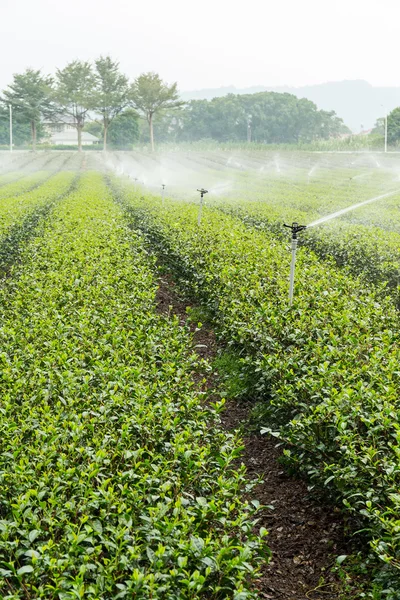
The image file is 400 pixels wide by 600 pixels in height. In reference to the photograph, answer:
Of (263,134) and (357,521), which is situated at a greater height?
(263,134)

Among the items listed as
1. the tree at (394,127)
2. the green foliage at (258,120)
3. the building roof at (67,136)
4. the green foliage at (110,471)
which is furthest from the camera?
the building roof at (67,136)

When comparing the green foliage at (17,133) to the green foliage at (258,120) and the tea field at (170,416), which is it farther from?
the tea field at (170,416)

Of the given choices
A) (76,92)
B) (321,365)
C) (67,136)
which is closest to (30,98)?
(76,92)

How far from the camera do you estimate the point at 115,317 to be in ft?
21.2

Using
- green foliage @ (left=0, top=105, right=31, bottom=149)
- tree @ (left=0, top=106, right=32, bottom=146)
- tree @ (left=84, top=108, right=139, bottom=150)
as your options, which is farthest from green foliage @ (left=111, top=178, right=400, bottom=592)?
tree @ (left=0, top=106, right=32, bottom=146)

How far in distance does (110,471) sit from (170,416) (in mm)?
788

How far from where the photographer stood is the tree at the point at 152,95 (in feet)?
267

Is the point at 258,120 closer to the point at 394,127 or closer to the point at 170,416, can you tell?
the point at 394,127

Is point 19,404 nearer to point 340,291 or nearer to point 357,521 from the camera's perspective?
point 357,521

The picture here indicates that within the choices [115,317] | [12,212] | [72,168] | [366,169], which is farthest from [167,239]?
[72,168]

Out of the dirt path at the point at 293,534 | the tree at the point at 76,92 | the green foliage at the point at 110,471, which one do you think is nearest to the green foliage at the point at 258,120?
the tree at the point at 76,92

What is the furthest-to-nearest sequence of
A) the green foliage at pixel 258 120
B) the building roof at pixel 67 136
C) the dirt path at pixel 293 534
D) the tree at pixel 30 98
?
the building roof at pixel 67 136, the green foliage at pixel 258 120, the tree at pixel 30 98, the dirt path at pixel 293 534

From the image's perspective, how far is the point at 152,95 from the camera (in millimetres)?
81500

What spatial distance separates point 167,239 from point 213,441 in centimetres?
777
